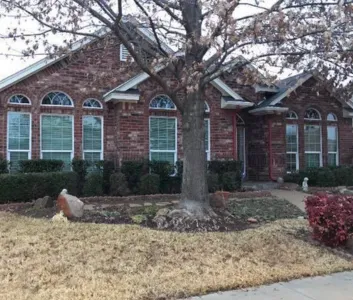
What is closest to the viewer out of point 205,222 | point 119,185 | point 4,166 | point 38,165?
point 205,222

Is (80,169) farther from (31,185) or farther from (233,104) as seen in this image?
(233,104)

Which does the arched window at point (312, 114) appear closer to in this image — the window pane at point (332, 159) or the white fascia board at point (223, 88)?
the window pane at point (332, 159)

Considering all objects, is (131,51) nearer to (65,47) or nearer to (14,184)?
(65,47)

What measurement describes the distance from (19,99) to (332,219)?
34.8 ft

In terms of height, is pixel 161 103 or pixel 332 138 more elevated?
pixel 161 103

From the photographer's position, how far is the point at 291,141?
1802cm

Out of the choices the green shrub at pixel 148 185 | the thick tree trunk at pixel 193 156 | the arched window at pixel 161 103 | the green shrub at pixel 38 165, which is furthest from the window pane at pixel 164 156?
the thick tree trunk at pixel 193 156

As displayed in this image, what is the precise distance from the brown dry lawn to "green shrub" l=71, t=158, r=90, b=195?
4.91 metres

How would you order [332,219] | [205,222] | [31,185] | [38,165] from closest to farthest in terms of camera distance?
[332,219] < [205,222] < [31,185] < [38,165]

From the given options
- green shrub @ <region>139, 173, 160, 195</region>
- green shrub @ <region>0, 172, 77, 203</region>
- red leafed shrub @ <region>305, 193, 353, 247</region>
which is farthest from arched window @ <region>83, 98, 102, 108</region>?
red leafed shrub @ <region>305, 193, 353, 247</region>

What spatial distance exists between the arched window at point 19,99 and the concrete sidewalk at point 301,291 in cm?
1075

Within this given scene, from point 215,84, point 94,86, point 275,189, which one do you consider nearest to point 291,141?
point 275,189

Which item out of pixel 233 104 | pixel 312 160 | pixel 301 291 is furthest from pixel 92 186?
pixel 312 160

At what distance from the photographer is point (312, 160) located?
1831 centimetres
